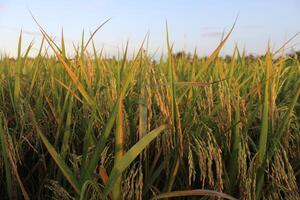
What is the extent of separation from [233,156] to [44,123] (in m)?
0.79

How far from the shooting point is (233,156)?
155 centimetres

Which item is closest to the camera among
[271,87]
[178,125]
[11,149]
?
[178,125]

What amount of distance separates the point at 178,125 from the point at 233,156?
11.3 inches

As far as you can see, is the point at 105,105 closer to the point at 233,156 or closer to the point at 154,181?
the point at 154,181

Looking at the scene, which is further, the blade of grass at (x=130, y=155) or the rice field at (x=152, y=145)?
the rice field at (x=152, y=145)

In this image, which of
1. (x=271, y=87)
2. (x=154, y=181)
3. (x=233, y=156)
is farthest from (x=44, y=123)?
(x=271, y=87)

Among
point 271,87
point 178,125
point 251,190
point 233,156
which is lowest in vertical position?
point 251,190

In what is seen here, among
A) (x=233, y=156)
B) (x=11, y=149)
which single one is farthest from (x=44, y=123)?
(x=233, y=156)

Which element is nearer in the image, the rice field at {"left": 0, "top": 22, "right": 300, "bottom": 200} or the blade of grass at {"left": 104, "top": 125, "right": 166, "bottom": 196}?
the blade of grass at {"left": 104, "top": 125, "right": 166, "bottom": 196}

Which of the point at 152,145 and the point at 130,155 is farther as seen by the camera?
the point at 152,145

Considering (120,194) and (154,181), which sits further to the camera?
(154,181)

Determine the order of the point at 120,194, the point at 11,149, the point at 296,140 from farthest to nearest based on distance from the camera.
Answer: the point at 296,140
the point at 11,149
the point at 120,194

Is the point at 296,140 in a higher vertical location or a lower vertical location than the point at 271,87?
lower

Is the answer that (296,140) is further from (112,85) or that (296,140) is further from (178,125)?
(112,85)
